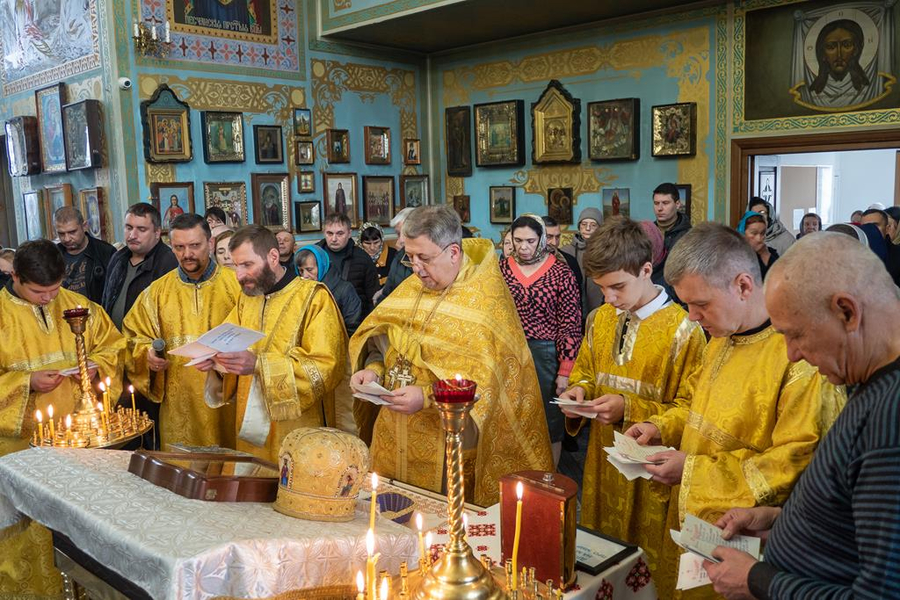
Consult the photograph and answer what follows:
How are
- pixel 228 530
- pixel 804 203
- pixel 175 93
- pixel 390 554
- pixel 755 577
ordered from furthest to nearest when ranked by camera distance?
pixel 804 203 < pixel 175 93 < pixel 390 554 < pixel 228 530 < pixel 755 577

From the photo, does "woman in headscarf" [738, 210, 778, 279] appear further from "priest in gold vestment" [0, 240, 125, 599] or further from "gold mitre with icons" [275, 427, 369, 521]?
"gold mitre with icons" [275, 427, 369, 521]

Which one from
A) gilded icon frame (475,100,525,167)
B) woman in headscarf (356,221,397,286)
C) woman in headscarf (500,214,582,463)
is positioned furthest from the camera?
gilded icon frame (475,100,525,167)

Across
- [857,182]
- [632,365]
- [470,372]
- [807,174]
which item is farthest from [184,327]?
[857,182]

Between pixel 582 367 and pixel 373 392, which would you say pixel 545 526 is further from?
pixel 582 367

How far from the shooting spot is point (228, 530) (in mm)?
1758

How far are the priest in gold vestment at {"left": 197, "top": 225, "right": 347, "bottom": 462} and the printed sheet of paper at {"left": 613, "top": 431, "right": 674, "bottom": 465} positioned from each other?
5.07 feet

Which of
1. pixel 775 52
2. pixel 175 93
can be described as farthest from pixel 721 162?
pixel 175 93

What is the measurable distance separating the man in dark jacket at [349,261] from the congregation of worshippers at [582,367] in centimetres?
85

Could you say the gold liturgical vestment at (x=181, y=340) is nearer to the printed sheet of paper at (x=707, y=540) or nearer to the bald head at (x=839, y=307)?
the printed sheet of paper at (x=707, y=540)

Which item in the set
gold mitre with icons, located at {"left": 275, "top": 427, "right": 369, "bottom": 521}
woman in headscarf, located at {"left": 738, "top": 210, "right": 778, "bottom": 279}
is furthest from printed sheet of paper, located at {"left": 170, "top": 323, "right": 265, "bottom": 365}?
woman in headscarf, located at {"left": 738, "top": 210, "right": 778, "bottom": 279}

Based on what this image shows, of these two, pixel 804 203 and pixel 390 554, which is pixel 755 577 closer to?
pixel 390 554

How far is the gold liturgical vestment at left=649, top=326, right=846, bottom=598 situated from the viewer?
2.00 m

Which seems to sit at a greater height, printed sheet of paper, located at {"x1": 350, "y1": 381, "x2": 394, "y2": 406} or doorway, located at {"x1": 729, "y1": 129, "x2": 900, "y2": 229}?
doorway, located at {"x1": 729, "y1": 129, "x2": 900, "y2": 229}

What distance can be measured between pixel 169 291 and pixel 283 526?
8.79 ft
